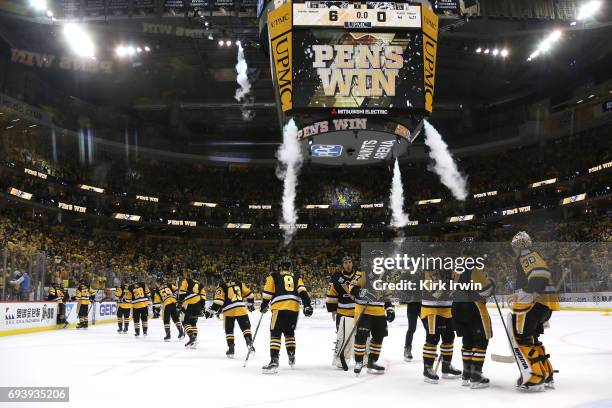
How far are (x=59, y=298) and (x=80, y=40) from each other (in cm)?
1719

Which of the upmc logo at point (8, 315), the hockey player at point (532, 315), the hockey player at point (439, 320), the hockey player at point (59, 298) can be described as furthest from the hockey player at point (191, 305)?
the hockey player at point (59, 298)

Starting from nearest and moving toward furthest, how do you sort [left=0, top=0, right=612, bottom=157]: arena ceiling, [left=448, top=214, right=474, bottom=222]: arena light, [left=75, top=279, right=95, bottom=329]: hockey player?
[left=75, top=279, right=95, bottom=329]: hockey player → [left=0, top=0, right=612, bottom=157]: arena ceiling → [left=448, top=214, right=474, bottom=222]: arena light

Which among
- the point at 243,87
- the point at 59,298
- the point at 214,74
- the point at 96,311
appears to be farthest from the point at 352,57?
the point at 243,87

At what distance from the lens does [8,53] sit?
35.3m

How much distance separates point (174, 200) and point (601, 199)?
33.0 metres

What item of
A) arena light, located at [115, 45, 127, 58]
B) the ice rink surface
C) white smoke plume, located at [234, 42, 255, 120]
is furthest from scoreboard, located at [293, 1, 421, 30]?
arena light, located at [115, 45, 127, 58]

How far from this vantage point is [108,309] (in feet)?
83.4

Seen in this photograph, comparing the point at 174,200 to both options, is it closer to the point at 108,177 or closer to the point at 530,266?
the point at 108,177

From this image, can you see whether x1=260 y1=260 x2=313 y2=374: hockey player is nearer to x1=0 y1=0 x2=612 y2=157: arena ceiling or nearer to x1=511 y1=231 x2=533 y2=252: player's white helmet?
x1=511 y1=231 x2=533 y2=252: player's white helmet

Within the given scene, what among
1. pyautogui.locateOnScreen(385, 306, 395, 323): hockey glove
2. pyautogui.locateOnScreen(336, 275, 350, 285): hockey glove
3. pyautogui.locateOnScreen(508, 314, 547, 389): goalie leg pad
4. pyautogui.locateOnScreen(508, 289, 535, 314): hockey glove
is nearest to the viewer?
pyautogui.locateOnScreen(508, 314, 547, 389): goalie leg pad

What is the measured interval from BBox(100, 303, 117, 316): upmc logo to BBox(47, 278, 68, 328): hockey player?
12.6ft

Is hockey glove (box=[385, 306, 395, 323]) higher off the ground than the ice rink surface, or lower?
higher

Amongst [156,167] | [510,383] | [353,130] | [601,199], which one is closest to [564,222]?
[601,199]

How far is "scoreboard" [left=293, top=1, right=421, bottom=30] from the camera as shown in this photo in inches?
605
